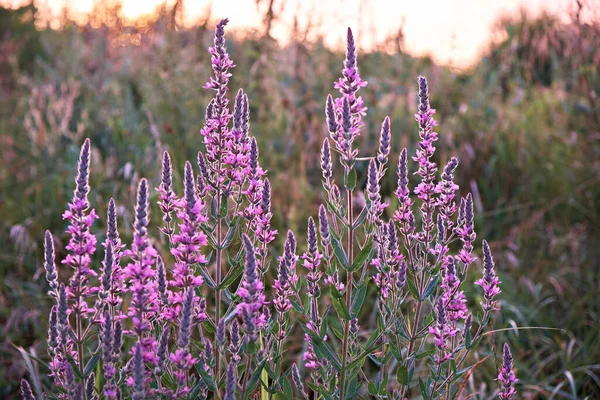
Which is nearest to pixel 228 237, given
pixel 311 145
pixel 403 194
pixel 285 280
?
pixel 285 280

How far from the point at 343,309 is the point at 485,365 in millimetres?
2055

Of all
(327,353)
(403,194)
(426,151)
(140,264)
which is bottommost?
(327,353)

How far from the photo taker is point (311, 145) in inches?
219

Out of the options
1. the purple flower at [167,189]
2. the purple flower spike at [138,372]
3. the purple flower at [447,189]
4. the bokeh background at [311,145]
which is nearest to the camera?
the purple flower spike at [138,372]

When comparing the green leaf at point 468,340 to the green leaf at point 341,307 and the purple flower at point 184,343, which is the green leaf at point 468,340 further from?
the purple flower at point 184,343

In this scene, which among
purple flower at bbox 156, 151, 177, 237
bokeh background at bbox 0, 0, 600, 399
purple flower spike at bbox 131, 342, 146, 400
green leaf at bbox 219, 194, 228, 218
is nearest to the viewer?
purple flower spike at bbox 131, 342, 146, 400

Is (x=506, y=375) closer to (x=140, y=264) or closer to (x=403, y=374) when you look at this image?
(x=403, y=374)

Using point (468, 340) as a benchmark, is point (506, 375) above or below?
below

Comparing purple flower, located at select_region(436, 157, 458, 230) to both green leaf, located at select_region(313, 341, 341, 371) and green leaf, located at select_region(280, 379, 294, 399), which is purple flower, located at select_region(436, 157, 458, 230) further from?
green leaf, located at select_region(280, 379, 294, 399)

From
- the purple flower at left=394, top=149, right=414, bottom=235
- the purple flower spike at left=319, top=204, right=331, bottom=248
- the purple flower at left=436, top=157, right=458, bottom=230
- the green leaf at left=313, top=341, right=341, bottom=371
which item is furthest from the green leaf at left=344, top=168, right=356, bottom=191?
the green leaf at left=313, top=341, right=341, bottom=371

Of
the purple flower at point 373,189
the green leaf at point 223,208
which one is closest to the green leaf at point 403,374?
the purple flower at point 373,189

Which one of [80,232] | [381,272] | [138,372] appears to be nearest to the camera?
[138,372]

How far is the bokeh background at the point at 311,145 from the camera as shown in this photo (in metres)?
4.00

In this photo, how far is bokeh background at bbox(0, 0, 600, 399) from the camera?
13.1ft
